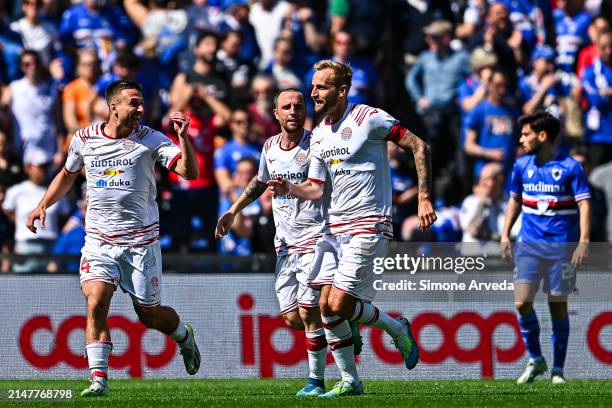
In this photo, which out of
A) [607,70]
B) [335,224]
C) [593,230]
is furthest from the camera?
[607,70]

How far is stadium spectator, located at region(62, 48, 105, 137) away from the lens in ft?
56.3

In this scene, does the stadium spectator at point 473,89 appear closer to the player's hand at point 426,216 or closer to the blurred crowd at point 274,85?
the blurred crowd at point 274,85

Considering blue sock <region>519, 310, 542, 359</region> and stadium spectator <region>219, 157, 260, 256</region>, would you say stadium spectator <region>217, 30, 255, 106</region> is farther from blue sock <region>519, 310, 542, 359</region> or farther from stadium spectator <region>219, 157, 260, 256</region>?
blue sock <region>519, 310, 542, 359</region>

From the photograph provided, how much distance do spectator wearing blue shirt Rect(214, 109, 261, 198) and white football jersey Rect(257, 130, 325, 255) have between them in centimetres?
484

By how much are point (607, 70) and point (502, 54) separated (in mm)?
1405

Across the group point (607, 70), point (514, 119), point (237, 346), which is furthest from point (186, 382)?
point (607, 70)

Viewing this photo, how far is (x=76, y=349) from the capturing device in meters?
13.9

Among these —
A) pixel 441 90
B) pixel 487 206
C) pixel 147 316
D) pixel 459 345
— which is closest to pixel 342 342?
pixel 147 316

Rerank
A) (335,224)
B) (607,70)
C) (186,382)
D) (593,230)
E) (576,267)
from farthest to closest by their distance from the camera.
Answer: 1. (607,70)
2. (593,230)
3. (186,382)
4. (576,267)
5. (335,224)

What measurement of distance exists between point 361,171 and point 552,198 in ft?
9.28

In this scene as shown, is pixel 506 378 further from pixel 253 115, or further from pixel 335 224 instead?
pixel 253 115

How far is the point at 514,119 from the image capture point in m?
17.0

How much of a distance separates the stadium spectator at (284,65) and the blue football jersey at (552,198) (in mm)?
5432

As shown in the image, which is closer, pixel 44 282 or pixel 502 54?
pixel 44 282
